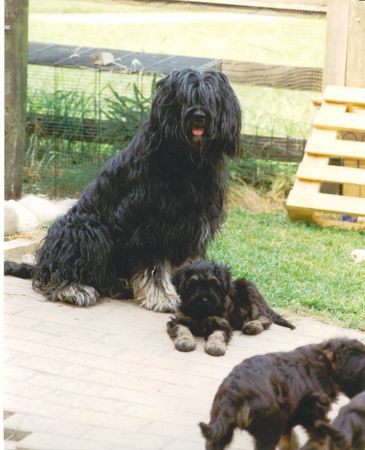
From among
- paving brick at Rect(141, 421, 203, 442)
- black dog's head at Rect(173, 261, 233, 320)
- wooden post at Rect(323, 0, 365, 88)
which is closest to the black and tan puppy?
black dog's head at Rect(173, 261, 233, 320)

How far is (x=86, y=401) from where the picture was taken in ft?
14.7

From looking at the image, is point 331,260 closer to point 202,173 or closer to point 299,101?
point 202,173

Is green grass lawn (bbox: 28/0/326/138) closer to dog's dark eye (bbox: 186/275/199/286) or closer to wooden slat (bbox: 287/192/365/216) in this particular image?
wooden slat (bbox: 287/192/365/216)

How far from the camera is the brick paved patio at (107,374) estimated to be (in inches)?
160

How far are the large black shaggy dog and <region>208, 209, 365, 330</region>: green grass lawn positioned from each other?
755 millimetres

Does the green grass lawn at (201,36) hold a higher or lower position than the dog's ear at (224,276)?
higher

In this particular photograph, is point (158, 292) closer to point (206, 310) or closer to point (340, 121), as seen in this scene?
point (206, 310)

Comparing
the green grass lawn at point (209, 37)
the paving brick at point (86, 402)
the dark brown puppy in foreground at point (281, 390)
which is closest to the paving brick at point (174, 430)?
the paving brick at point (86, 402)

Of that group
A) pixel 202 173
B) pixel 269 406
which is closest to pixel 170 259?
pixel 202 173

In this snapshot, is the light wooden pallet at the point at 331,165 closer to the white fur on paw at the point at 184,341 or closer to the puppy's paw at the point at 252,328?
the puppy's paw at the point at 252,328

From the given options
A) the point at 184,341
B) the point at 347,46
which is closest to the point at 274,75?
the point at 347,46

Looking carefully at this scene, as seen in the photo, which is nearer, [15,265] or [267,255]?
[15,265]

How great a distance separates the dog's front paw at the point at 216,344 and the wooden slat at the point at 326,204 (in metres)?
3.22

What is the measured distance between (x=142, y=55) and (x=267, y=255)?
2984 mm
